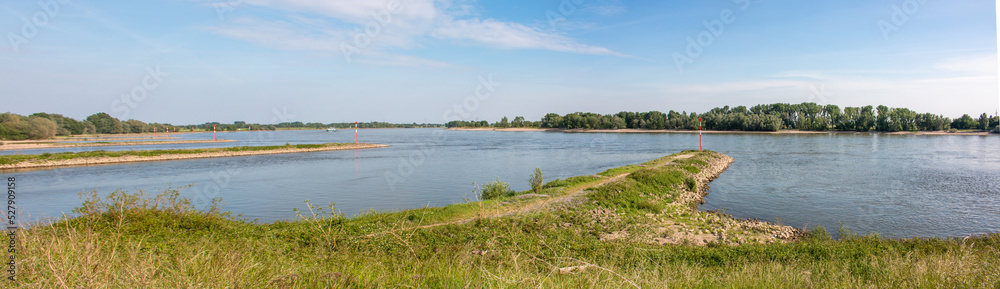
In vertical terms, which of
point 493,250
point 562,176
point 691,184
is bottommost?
point 562,176

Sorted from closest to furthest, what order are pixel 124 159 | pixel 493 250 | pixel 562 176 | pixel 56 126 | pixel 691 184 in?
pixel 493 250
pixel 691 184
pixel 562 176
pixel 124 159
pixel 56 126

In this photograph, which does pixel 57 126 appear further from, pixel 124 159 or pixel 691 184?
pixel 691 184

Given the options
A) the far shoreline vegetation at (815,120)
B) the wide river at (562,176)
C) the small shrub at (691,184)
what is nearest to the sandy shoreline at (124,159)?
the wide river at (562,176)

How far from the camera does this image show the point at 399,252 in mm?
8859

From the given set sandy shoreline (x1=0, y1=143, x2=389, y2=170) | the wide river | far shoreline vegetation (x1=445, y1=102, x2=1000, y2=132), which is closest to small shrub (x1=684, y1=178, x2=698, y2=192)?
the wide river

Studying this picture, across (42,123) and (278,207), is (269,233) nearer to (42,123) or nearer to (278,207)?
(278,207)

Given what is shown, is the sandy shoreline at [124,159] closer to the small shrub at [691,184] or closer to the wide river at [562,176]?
the wide river at [562,176]

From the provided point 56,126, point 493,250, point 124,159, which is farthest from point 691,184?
point 56,126

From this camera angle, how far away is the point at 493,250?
7.42 m

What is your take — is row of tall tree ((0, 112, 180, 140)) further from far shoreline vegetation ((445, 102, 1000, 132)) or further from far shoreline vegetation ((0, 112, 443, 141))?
far shoreline vegetation ((445, 102, 1000, 132))

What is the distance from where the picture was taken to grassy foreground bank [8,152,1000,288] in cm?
460

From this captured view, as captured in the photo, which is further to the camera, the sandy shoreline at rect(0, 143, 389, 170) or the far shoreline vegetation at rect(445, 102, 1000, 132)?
the far shoreline vegetation at rect(445, 102, 1000, 132)

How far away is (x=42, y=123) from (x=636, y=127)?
508ft

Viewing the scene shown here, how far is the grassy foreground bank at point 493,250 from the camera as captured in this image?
460cm
